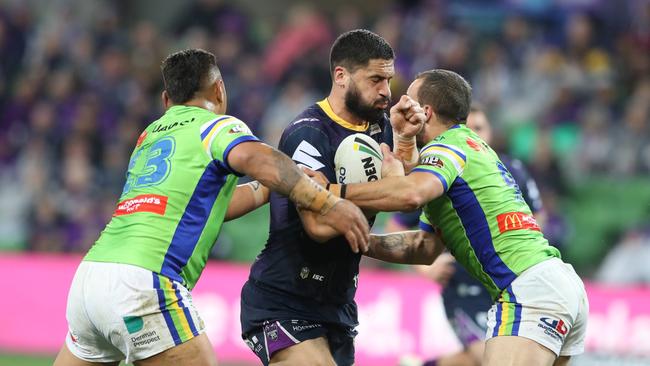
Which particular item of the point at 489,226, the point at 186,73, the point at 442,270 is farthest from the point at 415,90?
the point at 442,270

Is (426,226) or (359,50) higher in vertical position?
Result: (359,50)

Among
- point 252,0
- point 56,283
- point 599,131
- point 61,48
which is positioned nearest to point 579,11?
point 599,131

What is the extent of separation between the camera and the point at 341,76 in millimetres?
6746

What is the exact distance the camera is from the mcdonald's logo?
6.41m

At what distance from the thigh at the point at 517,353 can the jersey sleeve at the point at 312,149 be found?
1.45m

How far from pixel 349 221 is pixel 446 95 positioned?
124 cm

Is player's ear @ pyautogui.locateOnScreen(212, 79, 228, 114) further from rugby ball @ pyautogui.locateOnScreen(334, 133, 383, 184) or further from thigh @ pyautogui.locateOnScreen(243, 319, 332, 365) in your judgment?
thigh @ pyautogui.locateOnScreen(243, 319, 332, 365)

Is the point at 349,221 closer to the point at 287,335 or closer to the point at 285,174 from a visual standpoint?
the point at 285,174

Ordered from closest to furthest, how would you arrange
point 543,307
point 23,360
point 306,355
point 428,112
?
point 543,307 < point 306,355 < point 428,112 < point 23,360

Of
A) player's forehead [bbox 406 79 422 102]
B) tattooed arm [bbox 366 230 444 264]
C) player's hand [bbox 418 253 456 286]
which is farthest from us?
player's hand [bbox 418 253 456 286]

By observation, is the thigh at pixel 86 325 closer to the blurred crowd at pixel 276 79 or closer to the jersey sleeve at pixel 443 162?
the jersey sleeve at pixel 443 162

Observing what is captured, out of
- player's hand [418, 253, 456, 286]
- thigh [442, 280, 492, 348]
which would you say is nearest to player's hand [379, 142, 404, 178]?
player's hand [418, 253, 456, 286]

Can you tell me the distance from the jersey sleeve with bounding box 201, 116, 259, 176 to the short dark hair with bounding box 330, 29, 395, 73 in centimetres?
103

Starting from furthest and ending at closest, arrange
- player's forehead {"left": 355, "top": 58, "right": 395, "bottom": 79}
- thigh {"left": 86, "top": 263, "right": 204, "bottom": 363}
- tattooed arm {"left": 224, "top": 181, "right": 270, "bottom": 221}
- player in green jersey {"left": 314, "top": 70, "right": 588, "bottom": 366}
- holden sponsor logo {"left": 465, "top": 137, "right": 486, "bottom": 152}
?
tattooed arm {"left": 224, "top": 181, "right": 270, "bottom": 221}, player's forehead {"left": 355, "top": 58, "right": 395, "bottom": 79}, holden sponsor logo {"left": 465, "top": 137, "right": 486, "bottom": 152}, player in green jersey {"left": 314, "top": 70, "right": 588, "bottom": 366}, thigh {"left": 86, "top": 263, "right": 204, "bottom": 363}
